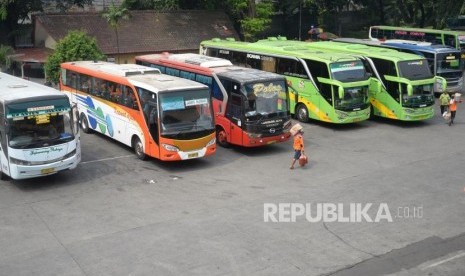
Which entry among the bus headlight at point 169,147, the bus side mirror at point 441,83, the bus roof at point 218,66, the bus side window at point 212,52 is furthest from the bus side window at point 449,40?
the bus headlight at point 169,147

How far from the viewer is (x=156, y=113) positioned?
17438mm

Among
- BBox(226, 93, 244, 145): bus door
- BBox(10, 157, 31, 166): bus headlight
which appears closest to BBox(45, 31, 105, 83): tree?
BBox(226, 93, 244, 145): bus door

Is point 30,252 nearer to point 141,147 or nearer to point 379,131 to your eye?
point 141,147

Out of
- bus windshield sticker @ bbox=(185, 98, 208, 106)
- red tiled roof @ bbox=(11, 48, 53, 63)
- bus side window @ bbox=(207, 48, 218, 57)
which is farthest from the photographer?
red tiled roof @ bbox=(11, 48, 53, 63)

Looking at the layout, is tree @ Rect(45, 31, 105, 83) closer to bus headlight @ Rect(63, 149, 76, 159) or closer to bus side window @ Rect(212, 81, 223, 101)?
bus side window @ Rect(212, 81, 223, 101)

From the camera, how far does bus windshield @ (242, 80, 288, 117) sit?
1919 centimetres

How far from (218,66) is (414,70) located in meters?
8.16

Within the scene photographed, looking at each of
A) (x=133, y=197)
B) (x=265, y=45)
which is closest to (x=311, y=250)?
(x=133, y=197)

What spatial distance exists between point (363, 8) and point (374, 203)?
3879 cm

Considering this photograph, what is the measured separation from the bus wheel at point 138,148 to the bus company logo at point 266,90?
13.3 ft

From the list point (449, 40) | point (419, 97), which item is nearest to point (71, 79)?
point (419, 97)

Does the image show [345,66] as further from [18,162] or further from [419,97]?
[18,162]

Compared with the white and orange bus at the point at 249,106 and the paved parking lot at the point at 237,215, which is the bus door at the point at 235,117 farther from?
the paved parking lot at the point at 237,215

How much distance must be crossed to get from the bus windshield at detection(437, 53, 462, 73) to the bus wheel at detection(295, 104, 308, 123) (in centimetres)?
878
